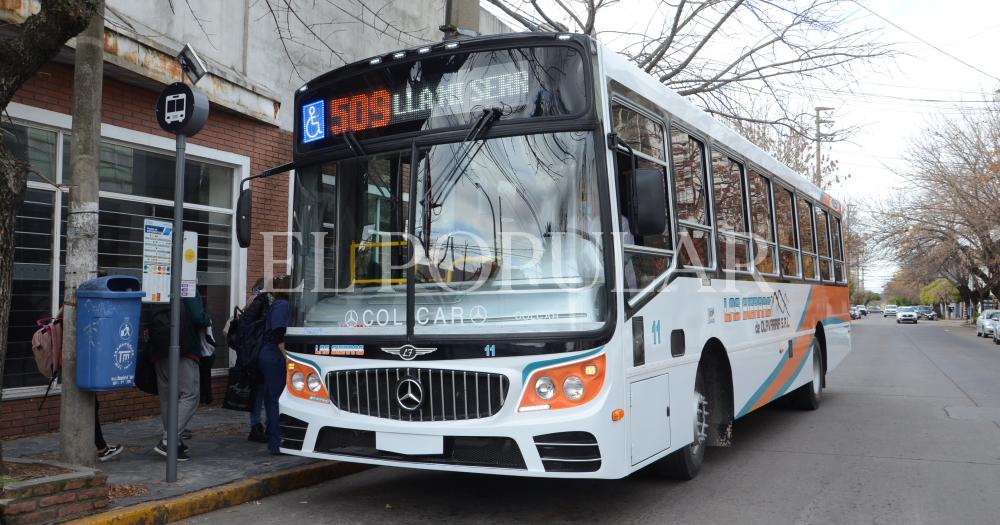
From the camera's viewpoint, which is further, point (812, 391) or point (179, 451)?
point (812, 391)

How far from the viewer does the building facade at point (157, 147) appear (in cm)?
837

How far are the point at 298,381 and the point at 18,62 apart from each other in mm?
2793

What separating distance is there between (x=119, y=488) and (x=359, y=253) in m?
2.44

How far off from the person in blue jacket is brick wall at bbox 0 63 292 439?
1.60 metres

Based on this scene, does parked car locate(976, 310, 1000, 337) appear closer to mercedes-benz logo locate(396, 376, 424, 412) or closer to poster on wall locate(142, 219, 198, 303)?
poster on wall locate(142, 219, 198, 303)

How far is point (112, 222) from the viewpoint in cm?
934

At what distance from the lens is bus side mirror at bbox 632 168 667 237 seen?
5160 mm

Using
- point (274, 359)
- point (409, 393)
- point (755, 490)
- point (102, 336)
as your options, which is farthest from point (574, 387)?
point (274, 359)

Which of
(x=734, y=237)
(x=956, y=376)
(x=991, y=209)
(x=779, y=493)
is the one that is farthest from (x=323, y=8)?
(x=991, y=209)

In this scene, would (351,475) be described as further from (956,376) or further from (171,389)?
(956,376)

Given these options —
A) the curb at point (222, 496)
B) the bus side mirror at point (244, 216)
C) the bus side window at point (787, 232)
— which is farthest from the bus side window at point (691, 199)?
the curb at point (222, 496)

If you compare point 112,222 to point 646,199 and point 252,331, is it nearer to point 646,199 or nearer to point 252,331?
point 252,331

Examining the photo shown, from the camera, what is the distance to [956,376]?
17.5 m

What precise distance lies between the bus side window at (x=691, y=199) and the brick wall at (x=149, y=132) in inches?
180
